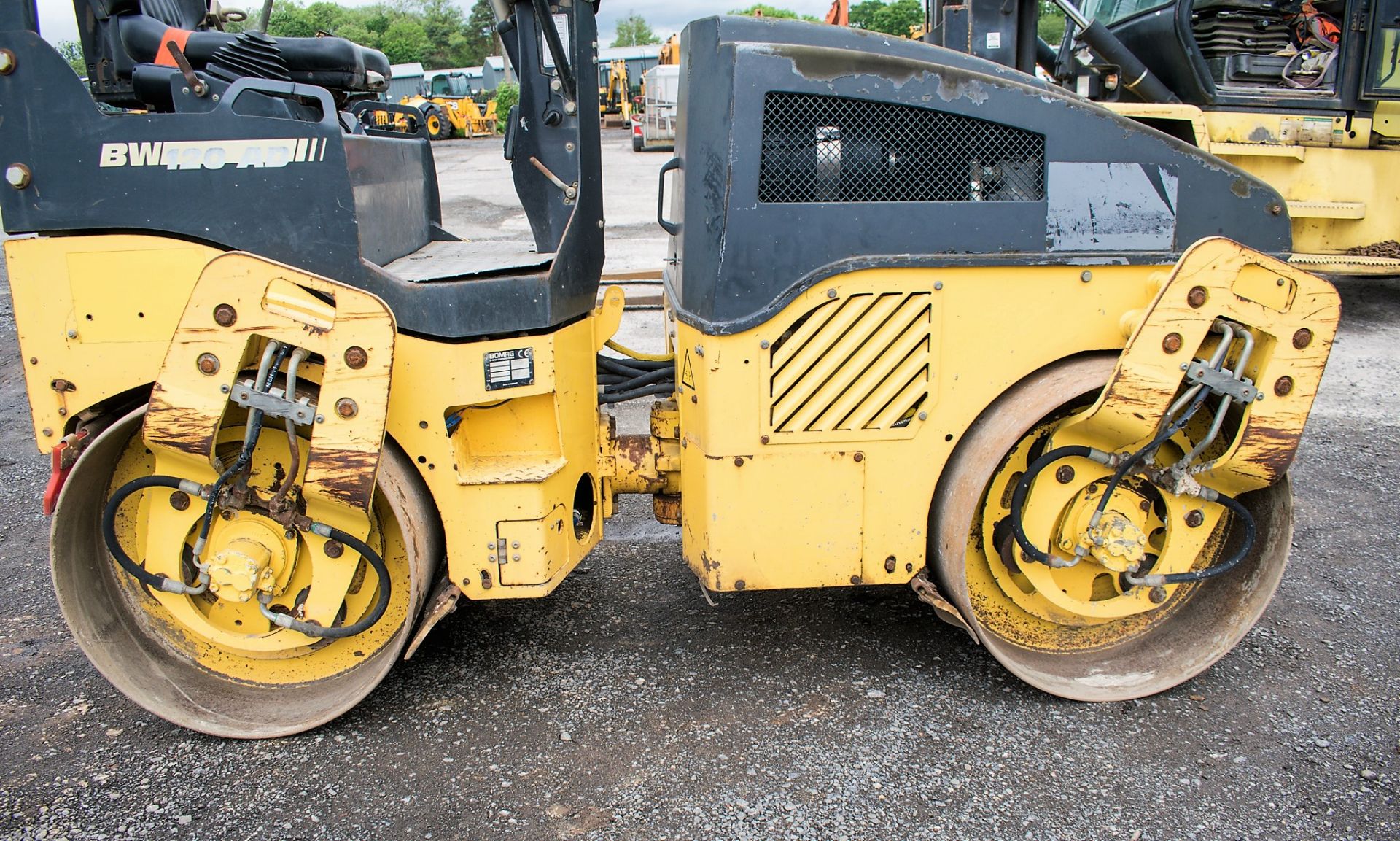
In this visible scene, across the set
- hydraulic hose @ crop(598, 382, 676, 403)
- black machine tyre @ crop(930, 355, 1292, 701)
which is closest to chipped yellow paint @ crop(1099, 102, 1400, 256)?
black machine tyre @ crop(930, 355, 1292, 701)

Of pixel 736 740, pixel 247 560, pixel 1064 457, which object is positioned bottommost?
pixel 736 740

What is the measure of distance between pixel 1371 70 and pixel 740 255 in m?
6.65

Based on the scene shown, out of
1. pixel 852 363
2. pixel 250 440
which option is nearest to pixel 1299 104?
pixel 852 363

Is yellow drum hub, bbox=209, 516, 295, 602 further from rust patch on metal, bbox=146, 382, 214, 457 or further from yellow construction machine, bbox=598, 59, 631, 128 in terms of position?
yellow construction machine, bbox=598, 59, 631, 128

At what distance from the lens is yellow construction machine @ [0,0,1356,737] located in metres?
2.49

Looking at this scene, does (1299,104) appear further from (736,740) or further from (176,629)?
(176,629)

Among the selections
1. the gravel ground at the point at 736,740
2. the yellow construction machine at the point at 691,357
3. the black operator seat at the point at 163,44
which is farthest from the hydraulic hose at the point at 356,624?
the black operator seat at the point at 163,44

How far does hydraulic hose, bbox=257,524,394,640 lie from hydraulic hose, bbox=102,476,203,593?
222 millimetres

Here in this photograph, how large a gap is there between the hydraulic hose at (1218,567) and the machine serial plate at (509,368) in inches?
69.1

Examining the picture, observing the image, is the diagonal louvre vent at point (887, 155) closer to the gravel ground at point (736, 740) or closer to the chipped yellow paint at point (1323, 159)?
the gravel ground at point (736, 740)

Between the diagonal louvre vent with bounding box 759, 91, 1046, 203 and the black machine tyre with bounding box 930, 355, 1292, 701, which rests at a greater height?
the diagonal louvre vent with bounding box 759, 91, 1046, 203

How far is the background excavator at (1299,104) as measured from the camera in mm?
7102

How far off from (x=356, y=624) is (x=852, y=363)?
149 centimetres

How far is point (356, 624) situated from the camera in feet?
8.89
